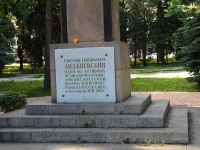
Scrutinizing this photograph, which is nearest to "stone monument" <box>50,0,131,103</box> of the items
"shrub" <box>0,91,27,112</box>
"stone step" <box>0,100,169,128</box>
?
"stone step" <box>0,100,169,128</box>

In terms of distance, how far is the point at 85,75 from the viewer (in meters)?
7.79

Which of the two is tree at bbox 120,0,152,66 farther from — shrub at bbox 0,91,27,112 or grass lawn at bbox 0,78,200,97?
shrub at bbox 0,91,27,112

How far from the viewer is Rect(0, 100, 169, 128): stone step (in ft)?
22.2

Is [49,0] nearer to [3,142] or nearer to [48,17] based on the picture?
[48,17]

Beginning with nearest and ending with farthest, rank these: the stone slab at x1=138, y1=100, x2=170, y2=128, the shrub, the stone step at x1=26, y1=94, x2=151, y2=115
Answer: the stone slab at x1=138, y1=100, x2=170, y2=128, the stone step at x1=26, y1=94, x2=151, y2=115, the shrub

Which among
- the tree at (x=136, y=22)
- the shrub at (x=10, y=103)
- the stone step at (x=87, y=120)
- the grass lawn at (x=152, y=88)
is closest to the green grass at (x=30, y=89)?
the grass lawn at (x=152, y=88)

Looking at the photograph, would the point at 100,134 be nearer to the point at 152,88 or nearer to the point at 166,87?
the point at 152,88

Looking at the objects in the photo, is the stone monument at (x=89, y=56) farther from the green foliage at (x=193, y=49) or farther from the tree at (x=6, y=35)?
the tree at (x=6, y=35)

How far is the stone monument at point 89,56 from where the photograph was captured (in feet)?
25.4

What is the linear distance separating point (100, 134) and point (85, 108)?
42.3 inches

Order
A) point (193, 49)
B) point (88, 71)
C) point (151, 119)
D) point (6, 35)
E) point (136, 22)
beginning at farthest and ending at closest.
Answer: point (136, 22) → point (6, 35) → point (193, 49) → point (88, 71) → point (151, 119)

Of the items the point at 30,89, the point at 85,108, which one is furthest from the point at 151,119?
the point at 30,89

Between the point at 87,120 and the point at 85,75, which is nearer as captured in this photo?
the point at 87,120

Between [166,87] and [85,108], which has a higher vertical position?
[85,108]
